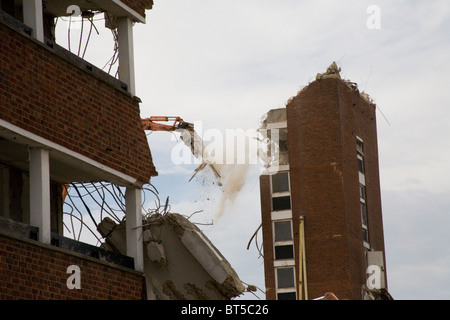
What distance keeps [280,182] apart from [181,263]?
39281 mm

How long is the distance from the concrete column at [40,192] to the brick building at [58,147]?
0.01 metres

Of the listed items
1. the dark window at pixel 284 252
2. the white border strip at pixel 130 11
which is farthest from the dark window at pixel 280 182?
the white border strip at pixel 130 11

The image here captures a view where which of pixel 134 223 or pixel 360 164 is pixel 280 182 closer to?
pixel 360 164

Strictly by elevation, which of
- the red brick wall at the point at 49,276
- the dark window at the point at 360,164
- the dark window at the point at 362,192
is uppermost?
the dark window at the point at 360,164

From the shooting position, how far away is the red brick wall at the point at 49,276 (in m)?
11.8

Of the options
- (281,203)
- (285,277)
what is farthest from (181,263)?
(281,203)

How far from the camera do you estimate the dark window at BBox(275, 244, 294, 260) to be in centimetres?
5315

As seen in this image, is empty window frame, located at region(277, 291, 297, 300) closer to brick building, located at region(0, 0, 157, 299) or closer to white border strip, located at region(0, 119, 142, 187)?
brick building, located at region(0, 0, 157, 299)

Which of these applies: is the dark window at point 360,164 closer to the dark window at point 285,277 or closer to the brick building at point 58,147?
the dark window at point 285,277

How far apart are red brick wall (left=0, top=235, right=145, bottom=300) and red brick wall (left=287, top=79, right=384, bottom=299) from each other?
3616 cm

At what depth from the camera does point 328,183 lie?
5169 cm

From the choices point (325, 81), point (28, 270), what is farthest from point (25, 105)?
point (325, 81)

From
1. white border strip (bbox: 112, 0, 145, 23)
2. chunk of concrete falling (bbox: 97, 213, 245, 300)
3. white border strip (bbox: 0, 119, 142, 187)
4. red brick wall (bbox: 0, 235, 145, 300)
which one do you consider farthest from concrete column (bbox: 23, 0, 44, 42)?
chunk of concrete falling (bbox: 97, 213, 245, 300)
